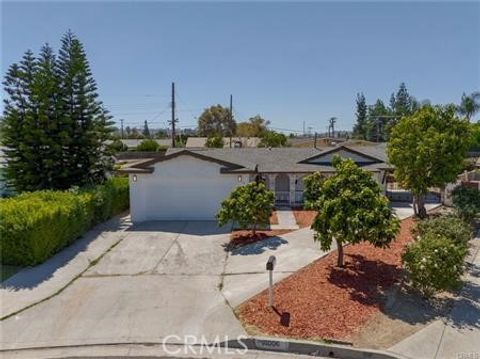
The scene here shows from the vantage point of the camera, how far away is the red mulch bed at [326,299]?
701 cm

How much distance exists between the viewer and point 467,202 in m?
14.9

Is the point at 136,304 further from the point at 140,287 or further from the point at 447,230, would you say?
the point at 447,230

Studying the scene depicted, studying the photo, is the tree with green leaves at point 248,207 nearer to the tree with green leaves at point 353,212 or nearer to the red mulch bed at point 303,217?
the red mulch bed at point 303,217

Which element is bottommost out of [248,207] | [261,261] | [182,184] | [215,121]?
[261,261]

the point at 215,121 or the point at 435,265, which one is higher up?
the point at 215,121

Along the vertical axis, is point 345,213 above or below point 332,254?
above

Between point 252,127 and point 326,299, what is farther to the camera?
point 252,127

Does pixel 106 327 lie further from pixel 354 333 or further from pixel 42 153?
pixel 42 153

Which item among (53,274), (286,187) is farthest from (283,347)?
(286,187)

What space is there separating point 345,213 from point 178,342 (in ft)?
14.9

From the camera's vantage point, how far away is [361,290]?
27.7 feet

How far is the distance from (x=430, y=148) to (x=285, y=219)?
250 inches

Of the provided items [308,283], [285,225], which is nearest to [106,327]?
[308,283]

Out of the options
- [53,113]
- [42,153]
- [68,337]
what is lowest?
[68,337]
